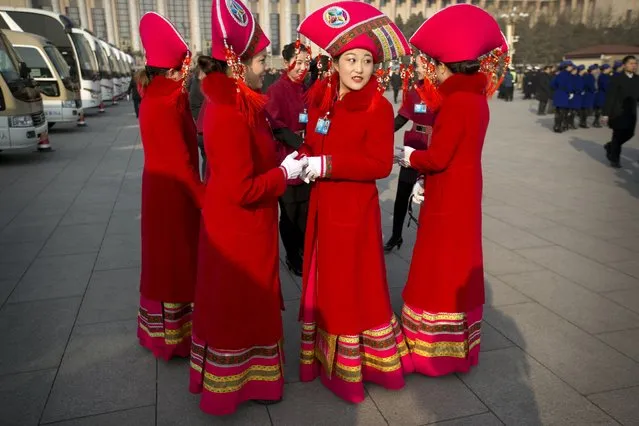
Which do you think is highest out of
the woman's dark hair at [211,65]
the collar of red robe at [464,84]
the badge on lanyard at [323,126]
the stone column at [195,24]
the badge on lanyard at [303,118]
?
the stone column at [195,24]

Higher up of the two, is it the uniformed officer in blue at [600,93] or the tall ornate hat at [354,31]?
the tall ornate hat at [354,31]

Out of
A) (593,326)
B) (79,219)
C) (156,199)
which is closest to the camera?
(156,199)

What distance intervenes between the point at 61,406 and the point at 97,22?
81657mm

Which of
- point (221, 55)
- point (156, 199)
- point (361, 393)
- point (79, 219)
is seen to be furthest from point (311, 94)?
point (79, 219)

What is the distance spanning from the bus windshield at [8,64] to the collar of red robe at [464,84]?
30.2ft

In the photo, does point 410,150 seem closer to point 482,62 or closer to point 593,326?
point 482,62

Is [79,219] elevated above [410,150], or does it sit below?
below

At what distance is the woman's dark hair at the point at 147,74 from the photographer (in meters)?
2.92

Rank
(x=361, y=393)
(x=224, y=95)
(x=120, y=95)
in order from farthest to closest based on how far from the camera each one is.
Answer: (x=120, y=95) < (x=361, y=393) < (x=224, y=95)

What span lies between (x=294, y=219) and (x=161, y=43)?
2080mm

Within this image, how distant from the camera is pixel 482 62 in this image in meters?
3.06

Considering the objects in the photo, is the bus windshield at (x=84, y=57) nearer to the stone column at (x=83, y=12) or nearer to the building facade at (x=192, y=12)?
the building facade at (x=192, y=12)

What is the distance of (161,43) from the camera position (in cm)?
289

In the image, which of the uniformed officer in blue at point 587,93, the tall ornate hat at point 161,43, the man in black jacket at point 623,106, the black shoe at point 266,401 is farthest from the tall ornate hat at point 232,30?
the uniformed officer in blue at point 587,93
